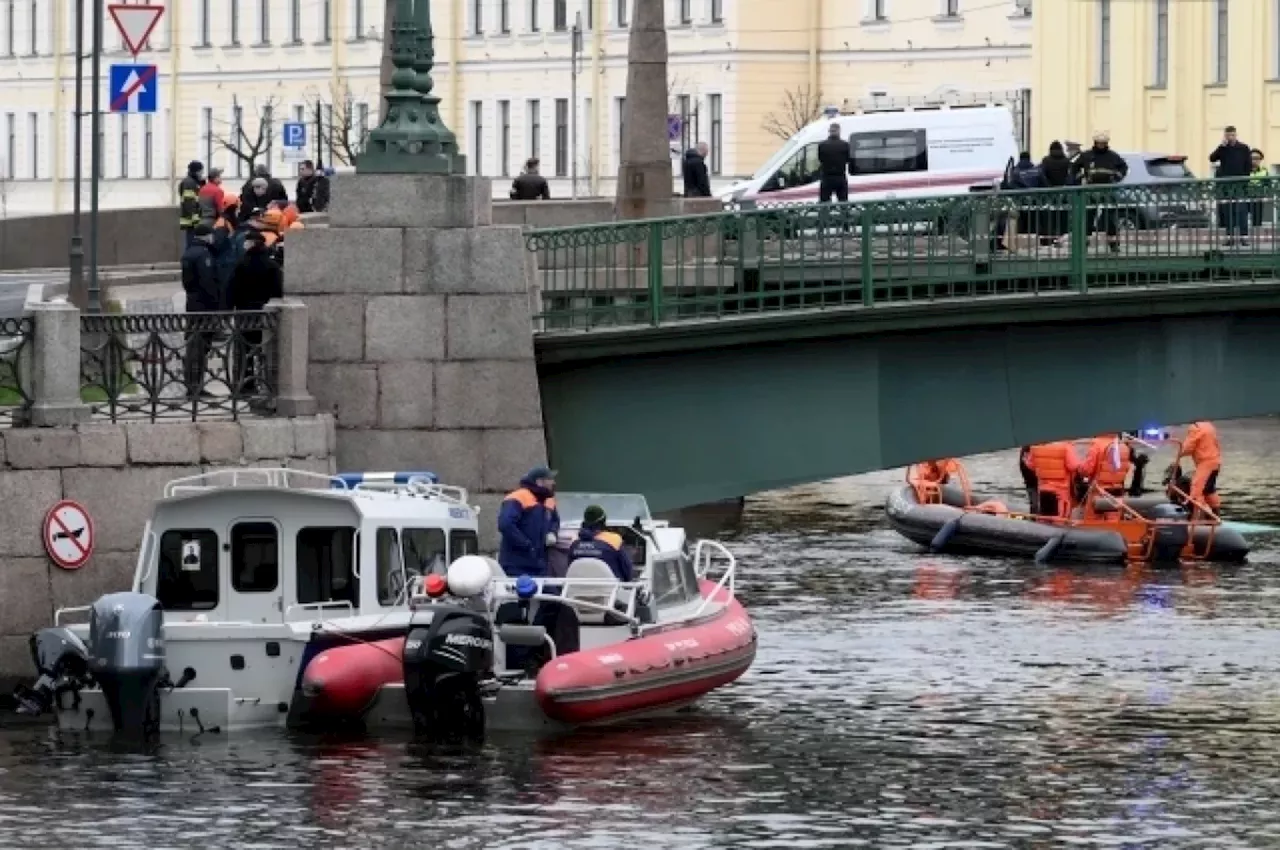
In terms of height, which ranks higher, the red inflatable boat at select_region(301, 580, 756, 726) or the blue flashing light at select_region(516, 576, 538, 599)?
the blue flashing light at select_region(516, 576, 538, 599)

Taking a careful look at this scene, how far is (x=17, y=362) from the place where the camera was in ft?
100

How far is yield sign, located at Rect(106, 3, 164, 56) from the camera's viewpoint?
124 feet

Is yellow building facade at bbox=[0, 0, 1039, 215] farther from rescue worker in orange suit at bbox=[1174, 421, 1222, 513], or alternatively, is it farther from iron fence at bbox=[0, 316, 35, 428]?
iron fence at bbox=[0, 316, 35, 428]

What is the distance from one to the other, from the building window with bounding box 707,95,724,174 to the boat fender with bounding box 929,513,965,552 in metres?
44.5

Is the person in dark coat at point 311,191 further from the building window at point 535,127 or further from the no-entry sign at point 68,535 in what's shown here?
the building window at point 535,127

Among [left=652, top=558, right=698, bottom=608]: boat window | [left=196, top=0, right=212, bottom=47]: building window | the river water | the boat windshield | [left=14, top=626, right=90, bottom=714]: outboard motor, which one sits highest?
[left=196, top=0, right=212, bottom=47]: building window

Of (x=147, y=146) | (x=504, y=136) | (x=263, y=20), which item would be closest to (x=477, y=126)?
(x=504, y=136)

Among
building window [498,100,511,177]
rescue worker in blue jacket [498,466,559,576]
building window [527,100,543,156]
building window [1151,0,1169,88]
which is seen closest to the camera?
rescue worker in blue jacket [498,466,559,576]

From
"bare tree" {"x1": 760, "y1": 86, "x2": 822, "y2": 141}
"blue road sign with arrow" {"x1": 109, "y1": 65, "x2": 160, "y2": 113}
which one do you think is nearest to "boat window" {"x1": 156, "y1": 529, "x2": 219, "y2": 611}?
"blue road sign with arrow" {"x1": 109, "y1": 65, "x2": 160, "y2": 113}

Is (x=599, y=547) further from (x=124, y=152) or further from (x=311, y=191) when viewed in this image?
(x=124, y=152)

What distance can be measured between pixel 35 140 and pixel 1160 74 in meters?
40.8

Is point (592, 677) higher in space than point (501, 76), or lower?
lower

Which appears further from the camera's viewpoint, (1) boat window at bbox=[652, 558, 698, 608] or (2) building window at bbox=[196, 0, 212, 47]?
(2) building window at bbox=[196, 0, 212, 47]

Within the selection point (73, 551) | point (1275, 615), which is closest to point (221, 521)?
point (73, 551)
